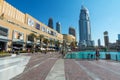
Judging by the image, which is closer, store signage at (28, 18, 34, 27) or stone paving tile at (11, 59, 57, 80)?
stone paving tile at (11, 59, 57, 80)

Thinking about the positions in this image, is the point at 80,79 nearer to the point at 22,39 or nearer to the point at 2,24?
the point at 2,24

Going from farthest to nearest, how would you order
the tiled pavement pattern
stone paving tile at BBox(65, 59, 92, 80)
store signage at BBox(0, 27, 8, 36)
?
store signage at BBox(0, 27, 8, 36), the tiled pavement pattern, stone paving tile at BBox(65, 59, 92, 80)

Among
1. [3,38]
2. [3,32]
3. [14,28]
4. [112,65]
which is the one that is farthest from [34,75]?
[14,28]

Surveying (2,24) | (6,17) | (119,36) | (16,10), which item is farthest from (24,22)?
(119,36)

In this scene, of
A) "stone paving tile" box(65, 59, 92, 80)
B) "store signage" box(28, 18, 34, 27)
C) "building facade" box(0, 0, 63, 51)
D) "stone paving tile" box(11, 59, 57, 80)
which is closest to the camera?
"stone paving tile" box(11, 59, 57, 80)

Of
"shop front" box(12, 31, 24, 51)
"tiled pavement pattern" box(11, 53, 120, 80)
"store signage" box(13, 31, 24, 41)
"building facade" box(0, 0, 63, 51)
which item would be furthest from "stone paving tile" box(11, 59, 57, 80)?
"store signage" box(13, 31, 24, 41)

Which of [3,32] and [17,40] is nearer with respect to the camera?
[3,32]

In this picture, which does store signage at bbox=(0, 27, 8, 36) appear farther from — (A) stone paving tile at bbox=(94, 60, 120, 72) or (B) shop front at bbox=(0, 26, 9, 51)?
(A) stone paving tile at bbox=(94, 60, 120, 72)

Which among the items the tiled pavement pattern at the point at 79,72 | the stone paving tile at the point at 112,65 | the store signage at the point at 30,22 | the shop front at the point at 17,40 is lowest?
the stone paving tile at the point at 112,65

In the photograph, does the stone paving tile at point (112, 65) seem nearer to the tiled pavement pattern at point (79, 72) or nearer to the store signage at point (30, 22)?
the tiled pavement pattern at point (79, 72)

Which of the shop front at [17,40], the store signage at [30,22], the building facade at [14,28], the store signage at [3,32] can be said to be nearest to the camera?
the store signage at [3,32]

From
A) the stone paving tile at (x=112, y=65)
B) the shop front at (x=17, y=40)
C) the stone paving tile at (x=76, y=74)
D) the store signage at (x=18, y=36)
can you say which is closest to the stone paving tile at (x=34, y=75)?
the stone paving tile at (x=76, y=74)

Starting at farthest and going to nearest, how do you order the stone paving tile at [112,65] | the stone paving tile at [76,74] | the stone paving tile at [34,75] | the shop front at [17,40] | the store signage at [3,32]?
the shop front at [17,40] → the store signage at [3,32] → the stone paving tile at [112,65] → the stone paving tile at [76,74] → the stone paving tile at [34,75]

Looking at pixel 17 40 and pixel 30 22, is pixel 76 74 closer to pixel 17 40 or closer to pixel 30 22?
pixel 17 40
